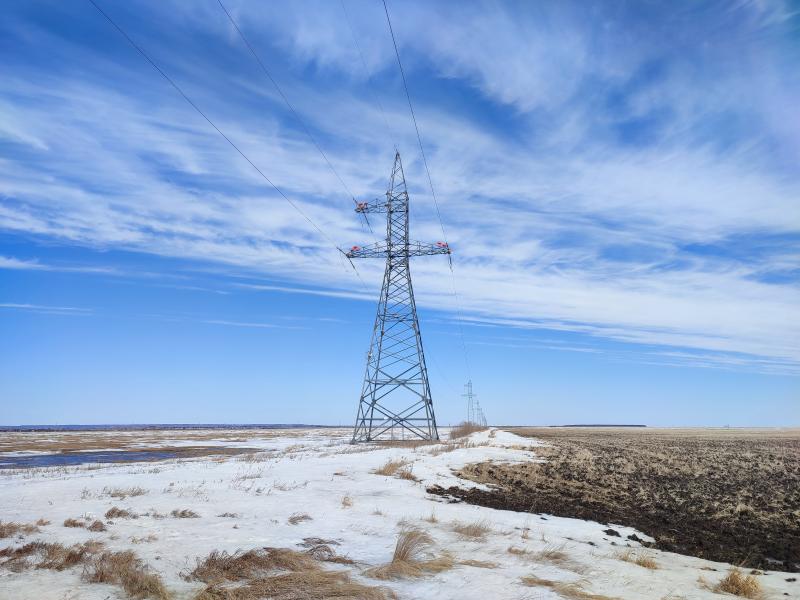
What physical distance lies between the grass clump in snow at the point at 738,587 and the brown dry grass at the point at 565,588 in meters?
2.35

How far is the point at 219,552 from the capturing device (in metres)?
8.98

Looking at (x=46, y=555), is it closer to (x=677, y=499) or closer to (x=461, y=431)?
(x=677, y=499)

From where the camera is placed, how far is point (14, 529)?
9.69 m

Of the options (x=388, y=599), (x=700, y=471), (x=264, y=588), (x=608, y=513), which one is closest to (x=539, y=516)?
(x=608, y=513)

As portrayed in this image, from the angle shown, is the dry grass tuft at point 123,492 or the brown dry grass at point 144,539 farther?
the dry grass tuft at point 123,492

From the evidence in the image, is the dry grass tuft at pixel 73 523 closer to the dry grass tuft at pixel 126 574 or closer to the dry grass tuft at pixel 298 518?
the dry grass tuft at pixel 126 574

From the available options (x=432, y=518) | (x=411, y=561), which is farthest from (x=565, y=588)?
(x=432, y=518)


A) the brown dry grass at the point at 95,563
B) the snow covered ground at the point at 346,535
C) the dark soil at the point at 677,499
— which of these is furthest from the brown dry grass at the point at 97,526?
the dark soil at the point at 677,499

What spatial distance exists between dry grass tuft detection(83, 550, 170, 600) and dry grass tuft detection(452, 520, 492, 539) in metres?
6.42

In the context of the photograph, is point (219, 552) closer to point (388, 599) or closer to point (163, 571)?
point (163, 571)

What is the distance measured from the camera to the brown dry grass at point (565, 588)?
7.51m

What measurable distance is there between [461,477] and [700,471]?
1413cm

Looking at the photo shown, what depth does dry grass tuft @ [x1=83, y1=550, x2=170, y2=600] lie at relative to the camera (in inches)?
277

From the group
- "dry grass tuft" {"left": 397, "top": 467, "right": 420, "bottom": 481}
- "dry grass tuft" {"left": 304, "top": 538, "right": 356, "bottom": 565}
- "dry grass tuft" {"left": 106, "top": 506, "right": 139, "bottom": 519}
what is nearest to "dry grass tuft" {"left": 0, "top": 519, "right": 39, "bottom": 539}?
"dry grass tuft" {"left": 106, "top": 506, "right": 139, "bottom": 519}
